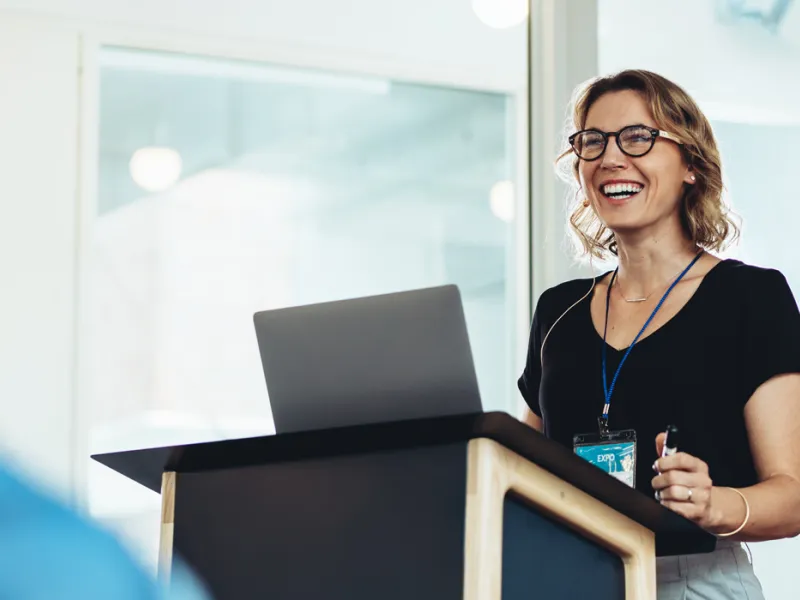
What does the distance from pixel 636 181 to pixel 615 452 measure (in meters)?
0.49

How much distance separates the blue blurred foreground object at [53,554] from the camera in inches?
11.1

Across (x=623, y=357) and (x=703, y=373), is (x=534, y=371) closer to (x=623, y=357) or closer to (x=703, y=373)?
(x=623, y=357)

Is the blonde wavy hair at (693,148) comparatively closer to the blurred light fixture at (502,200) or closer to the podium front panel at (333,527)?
the podium front panel at (333,527)

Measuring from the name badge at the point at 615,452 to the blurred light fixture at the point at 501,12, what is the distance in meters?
2.85

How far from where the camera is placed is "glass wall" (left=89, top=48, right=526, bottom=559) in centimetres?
365

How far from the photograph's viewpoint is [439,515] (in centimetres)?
105

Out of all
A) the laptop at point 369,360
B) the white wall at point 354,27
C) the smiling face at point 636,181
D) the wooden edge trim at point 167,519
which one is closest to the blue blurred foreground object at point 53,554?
the laptop at point 369,360

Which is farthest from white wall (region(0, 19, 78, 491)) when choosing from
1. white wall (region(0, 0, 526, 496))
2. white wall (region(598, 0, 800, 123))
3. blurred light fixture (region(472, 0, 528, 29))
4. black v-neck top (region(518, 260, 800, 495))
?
black v-neck top (region(518, 260, 800, 495))

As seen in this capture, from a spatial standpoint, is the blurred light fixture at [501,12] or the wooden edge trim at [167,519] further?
the blurred light fixture at [501,12]

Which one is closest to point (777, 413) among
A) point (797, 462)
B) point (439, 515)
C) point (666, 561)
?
point (797, 462)

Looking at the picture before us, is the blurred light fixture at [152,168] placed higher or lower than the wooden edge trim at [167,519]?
higher

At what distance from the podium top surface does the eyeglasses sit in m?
0.80

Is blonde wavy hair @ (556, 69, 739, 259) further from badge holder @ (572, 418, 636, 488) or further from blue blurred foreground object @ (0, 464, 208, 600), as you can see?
blue blurred foreground object @ (0, 464, 208, 600)

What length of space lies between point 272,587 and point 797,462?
2.80ft
